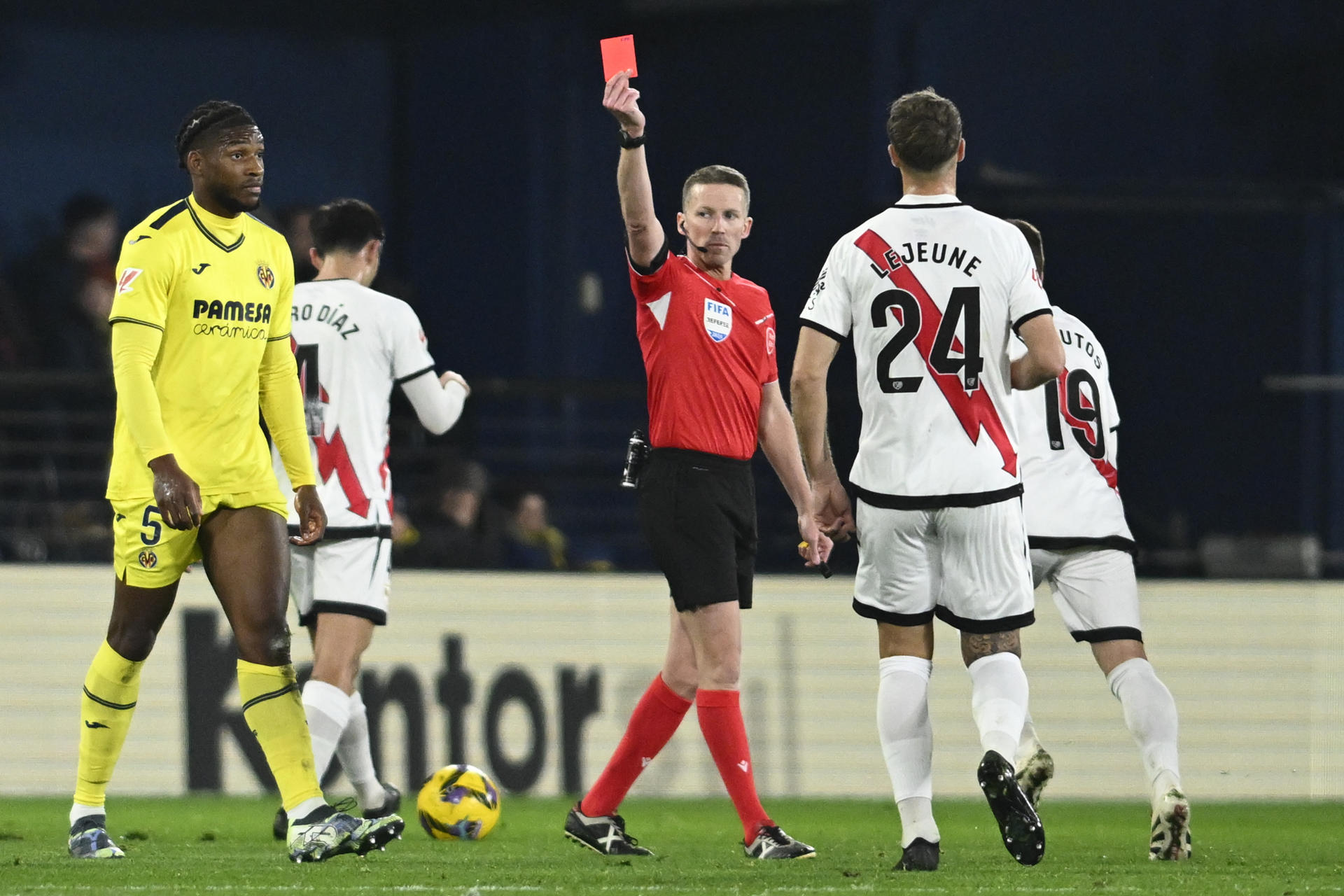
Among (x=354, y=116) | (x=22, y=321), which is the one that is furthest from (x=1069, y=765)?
(x=354, y=116)

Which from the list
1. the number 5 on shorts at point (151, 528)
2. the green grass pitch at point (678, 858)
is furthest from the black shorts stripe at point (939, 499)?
the number 5 on shorts at point (151, 528)

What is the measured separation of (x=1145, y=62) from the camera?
586 inches

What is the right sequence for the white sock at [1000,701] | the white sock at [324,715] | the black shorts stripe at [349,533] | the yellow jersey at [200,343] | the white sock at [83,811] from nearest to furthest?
the white sock at [1000,701] < the yellow jersey at [200,343] < the white sock at [83,811] < the white sock at [324,715] < the black shorts stripe at [349,533]

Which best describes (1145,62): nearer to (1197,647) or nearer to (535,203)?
(535,203)

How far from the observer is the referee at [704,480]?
241 inches

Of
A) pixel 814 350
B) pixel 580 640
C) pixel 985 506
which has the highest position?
pixel 814 350

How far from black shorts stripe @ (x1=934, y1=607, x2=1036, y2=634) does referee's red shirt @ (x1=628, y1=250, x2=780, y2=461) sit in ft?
2.96

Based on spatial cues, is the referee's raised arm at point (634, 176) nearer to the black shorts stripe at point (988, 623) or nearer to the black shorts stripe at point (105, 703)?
the black shorts stripe at point (988, 623)

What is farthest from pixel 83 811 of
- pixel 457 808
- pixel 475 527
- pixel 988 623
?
pixel 475 527

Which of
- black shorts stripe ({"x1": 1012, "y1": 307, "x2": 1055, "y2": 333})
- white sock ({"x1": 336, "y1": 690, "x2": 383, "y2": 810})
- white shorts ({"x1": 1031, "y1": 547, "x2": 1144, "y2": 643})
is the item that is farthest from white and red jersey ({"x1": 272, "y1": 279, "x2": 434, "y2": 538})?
black shorts stripe ({"x1": 1012, "y1": 307, "x2": 1055, "y2": 333})

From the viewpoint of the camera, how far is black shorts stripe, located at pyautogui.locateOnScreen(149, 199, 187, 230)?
5.77m

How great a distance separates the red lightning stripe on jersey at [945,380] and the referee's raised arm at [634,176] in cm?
70

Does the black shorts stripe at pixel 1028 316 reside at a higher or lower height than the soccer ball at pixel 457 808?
higher

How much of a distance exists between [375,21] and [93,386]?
20.7 feet
